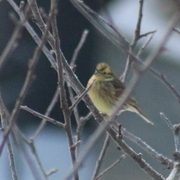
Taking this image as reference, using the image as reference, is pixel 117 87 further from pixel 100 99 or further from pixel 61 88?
pixel 61 88

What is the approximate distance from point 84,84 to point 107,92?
5.76m

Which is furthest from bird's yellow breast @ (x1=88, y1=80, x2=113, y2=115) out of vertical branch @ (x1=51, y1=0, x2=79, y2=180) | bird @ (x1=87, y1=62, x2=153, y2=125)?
vertical branch @ (x1=51, y1=0, x2=79, y2=180)

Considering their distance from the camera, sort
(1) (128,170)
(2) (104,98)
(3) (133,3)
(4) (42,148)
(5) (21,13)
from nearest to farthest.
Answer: (5) (21,13)
(2) (104,98)
(1) (128,170)
(4) (42,148)
(3) (133,3)

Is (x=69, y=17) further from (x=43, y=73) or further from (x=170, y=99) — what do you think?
(x=170, y=99)

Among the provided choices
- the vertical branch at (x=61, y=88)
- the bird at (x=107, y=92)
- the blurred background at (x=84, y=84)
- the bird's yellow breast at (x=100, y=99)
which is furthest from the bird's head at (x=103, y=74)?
the vertical branch at (x=61, y=88)

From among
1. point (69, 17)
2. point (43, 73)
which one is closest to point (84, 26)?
point (69, 17)

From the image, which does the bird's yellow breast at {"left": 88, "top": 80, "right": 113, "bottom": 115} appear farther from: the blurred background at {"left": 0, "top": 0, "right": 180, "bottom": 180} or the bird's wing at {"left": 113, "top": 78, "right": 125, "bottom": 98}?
the blurred background at {"left": 0, "top": 0, "right": 180, "bottom": 180}

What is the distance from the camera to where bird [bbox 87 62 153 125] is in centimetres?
718

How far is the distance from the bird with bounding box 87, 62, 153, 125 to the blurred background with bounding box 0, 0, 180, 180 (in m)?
3.79

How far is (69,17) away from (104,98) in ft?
21.9

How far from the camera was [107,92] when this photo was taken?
7.39m

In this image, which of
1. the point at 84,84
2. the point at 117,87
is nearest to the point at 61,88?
the point at 117,87

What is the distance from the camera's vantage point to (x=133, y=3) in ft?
44.9

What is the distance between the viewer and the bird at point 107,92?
718cm
